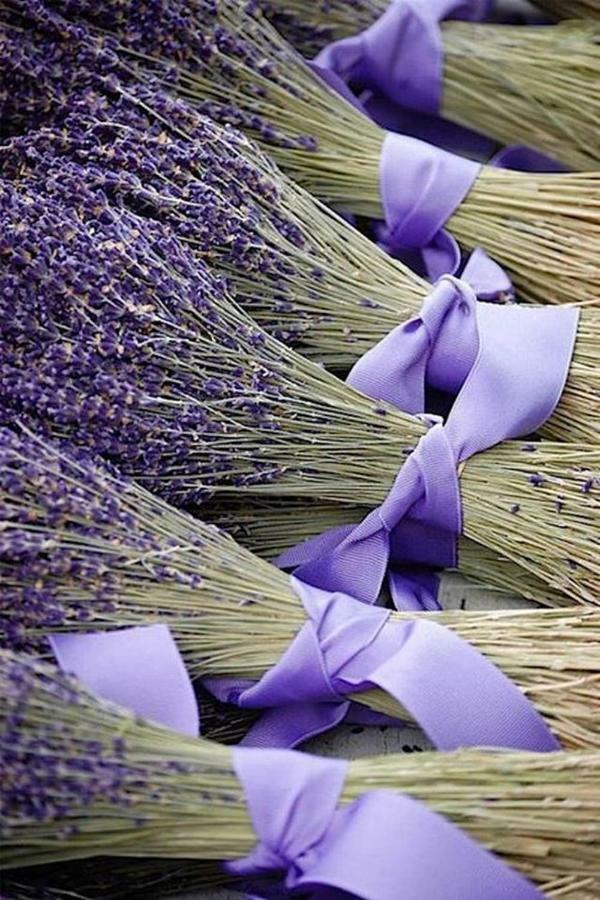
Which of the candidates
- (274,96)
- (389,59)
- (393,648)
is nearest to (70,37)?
(274,96)

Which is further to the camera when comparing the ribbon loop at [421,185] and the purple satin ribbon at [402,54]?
the purple satin ribbon at [402,54]

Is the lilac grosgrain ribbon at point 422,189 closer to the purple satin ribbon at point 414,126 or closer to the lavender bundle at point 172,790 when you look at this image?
the purple satin ribbon at point 414,126

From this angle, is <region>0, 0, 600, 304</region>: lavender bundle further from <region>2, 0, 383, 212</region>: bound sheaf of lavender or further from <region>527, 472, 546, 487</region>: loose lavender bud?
<region>527, 472, 546, 487</region>: loose lavender bud

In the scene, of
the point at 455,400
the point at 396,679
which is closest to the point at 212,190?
the point at 455,400

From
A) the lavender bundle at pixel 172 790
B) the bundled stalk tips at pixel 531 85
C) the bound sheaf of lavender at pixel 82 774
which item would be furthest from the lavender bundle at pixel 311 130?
the bound sheaf of lavender at pixel 82 774

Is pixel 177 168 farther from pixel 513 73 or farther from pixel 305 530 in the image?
pixel 513 73

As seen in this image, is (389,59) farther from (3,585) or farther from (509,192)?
(3,585)
